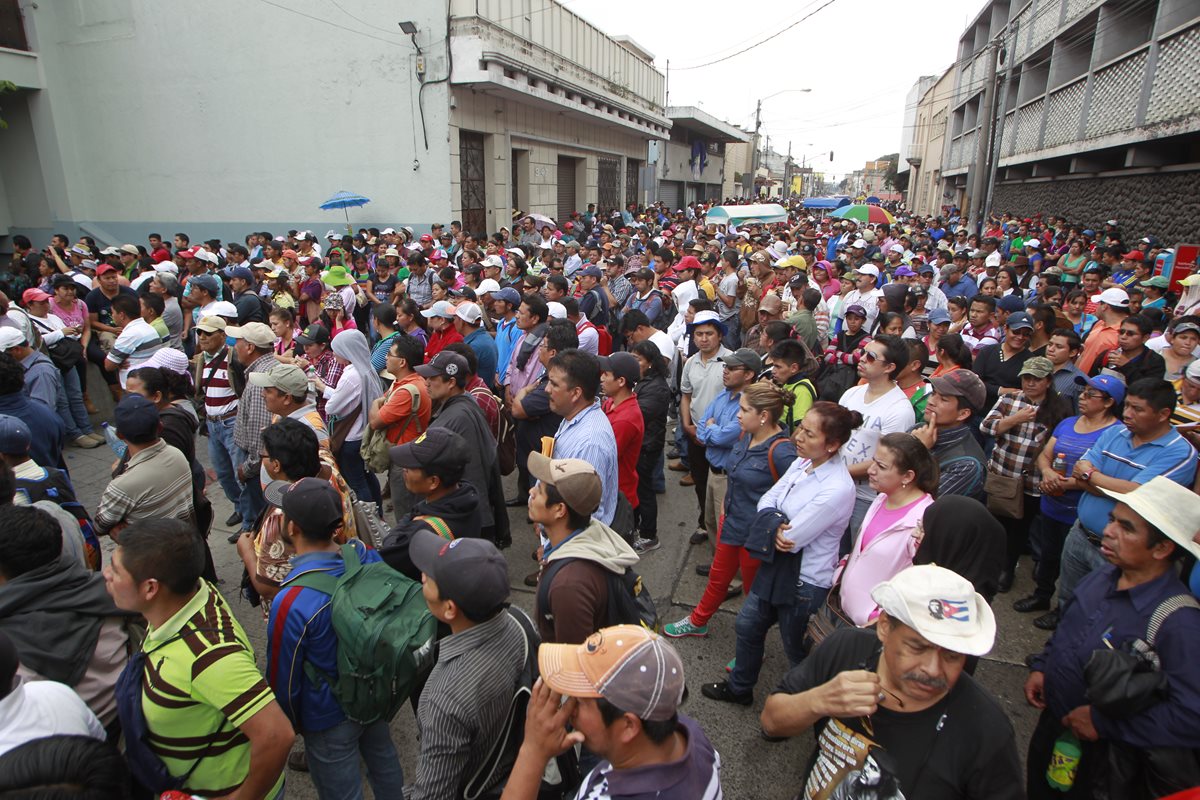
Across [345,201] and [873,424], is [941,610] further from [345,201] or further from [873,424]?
[345,201]

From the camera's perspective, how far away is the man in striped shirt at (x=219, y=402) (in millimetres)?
5164

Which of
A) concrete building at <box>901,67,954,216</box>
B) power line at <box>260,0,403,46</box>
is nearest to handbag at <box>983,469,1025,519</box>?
power line at <box>260,0,403,46</box>

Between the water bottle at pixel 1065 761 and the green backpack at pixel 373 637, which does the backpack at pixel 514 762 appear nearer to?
the green backpack at pixel 373 637

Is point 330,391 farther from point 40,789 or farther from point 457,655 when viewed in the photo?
point 40,789

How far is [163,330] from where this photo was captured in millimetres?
6387

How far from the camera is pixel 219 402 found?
5168 mm

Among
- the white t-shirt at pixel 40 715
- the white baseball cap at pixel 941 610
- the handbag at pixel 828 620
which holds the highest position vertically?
the white baseball cap at pixel 941 610

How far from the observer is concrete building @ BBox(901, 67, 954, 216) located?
4309cm

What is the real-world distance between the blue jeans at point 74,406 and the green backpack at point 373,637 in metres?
6.64

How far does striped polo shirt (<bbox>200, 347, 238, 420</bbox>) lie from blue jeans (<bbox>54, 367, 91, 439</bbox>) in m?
3.15

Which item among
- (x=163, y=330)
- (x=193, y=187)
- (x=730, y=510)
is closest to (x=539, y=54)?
(x=193, y=187)

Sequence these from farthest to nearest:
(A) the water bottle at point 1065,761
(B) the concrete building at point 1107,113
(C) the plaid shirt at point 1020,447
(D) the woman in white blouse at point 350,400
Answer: (B) the concrete building at point 1107,113
(D) the woman in white blouse at point 350,400
(C) the plaid shirt at point 1020,447
(A) the water bottle at point 1065,761

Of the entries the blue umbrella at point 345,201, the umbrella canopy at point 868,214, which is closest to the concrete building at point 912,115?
the umbrella canopy at point 868,214

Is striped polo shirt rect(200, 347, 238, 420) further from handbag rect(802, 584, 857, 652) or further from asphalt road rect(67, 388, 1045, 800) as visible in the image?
handbag rect(802, 584, 857, 652)
